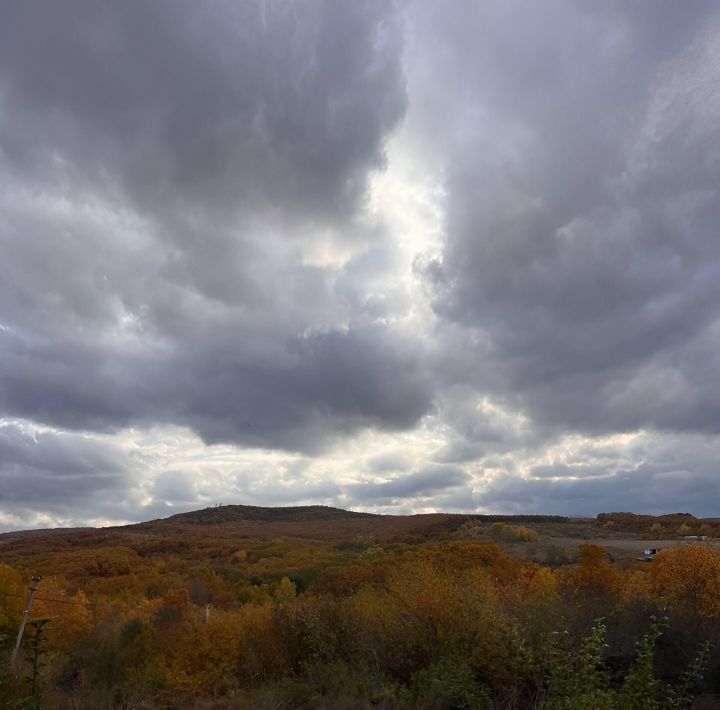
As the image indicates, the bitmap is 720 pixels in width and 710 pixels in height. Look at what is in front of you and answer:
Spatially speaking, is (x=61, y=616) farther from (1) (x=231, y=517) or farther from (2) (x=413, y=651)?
(1) (x=231, y=517)

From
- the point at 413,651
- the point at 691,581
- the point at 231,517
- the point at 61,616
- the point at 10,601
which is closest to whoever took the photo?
the point at 413,651

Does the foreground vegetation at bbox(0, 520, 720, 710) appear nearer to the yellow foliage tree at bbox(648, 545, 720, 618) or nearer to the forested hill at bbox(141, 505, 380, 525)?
the yellow foliage tree at bbox(648, 545, 720, 618)

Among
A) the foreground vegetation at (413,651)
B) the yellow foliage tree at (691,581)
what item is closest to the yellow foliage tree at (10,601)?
the foreground vegetation at (413,651)

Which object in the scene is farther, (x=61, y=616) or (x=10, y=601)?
(x=10, y=601)

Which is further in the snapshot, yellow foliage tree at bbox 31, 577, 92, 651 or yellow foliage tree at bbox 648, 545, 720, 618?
yellow foliage tree at bbox 31, 577, 92, 651

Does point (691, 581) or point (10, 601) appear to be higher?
point (10, 601)

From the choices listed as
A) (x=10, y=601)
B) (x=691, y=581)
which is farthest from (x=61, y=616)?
(x=691, y=581)

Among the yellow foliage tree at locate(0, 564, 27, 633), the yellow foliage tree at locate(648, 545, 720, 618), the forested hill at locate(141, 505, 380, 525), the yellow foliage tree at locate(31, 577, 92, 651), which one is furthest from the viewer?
the forested hill at locate(141, 505, 380, 525)

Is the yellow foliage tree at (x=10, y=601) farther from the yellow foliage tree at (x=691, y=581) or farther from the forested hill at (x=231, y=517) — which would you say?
the forested hill at (x=231, y=517)

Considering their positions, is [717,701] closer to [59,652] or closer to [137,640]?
[137,640]

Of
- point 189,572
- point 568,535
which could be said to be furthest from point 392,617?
point 568,535

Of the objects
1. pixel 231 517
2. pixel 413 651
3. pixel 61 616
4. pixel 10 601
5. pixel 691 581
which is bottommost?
pixel 413 651

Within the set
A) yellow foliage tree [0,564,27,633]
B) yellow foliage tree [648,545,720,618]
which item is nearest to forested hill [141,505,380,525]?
yellow foliage tree [0,564,27,633]

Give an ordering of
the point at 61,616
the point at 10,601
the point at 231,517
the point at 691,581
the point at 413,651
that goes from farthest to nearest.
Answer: the point at 231,517 → the point at 10,601 → the point at 61,616 → the point at 691,581 → the point at 413,651
